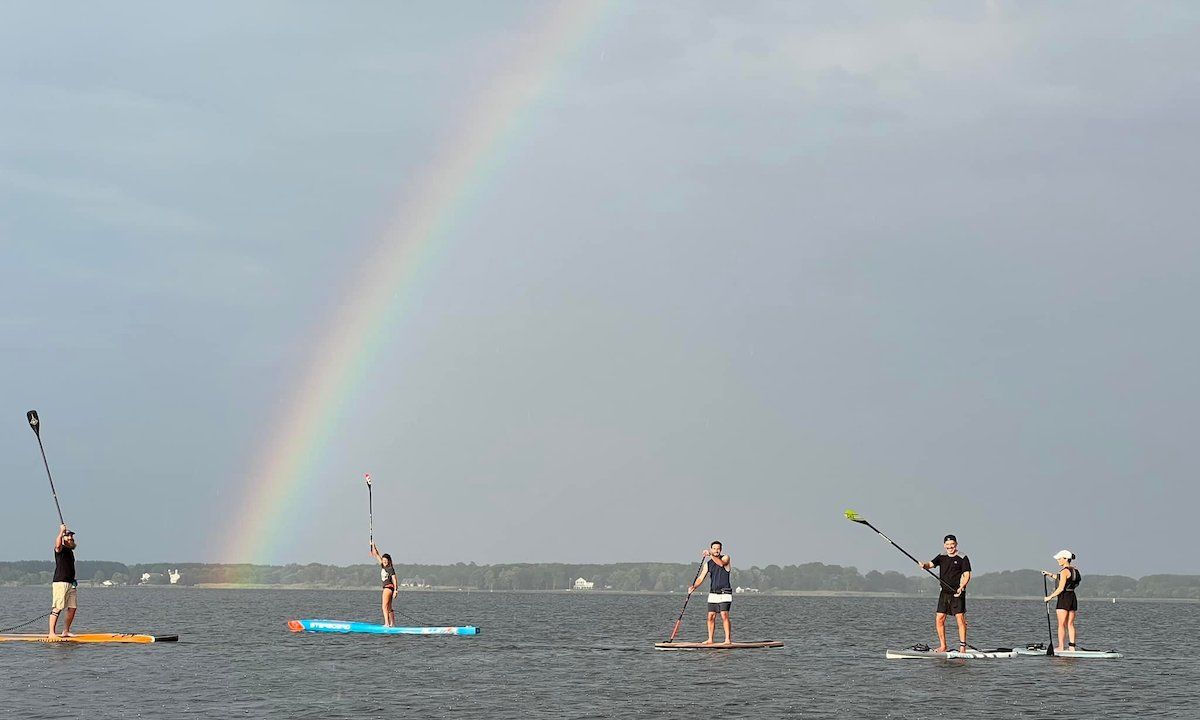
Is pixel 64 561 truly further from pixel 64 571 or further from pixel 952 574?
pixel 952 574

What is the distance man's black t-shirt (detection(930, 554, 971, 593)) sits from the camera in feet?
107

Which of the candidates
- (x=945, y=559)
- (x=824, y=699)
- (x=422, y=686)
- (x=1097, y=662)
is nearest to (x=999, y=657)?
(x=1097, y=662)

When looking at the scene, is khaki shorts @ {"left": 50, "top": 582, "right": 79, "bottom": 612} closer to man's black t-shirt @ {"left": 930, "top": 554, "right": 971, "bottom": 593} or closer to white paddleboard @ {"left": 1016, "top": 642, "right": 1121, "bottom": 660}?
man's black t-shirt @ {"left": 930, "top": 554, "right": 971, "bottom": 593}

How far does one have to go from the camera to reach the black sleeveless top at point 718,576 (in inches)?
1416

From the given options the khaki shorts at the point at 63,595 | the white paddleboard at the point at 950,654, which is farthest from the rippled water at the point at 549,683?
the khaki shorts at the point at 63,595

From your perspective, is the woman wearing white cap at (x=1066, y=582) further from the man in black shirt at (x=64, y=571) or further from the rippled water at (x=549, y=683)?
the man in black shirt at (x=64, y=571)

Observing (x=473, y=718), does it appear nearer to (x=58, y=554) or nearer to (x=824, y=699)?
(x=824, y=699)

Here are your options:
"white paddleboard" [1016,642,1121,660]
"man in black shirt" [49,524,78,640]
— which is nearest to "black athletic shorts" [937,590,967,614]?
"white paddleboard" [1016,642,1121,660]

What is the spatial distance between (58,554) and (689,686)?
58.3ft

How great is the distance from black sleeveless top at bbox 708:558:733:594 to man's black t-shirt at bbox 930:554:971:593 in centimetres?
565

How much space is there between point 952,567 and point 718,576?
6230 millimetres

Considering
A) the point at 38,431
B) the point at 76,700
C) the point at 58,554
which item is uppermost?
the point at 38,431

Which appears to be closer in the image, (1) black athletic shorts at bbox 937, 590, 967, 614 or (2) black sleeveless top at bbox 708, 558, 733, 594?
(1) black athletic shorts at bbox 937, 590, 967, 614

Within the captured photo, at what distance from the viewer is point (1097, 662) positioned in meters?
37.1
